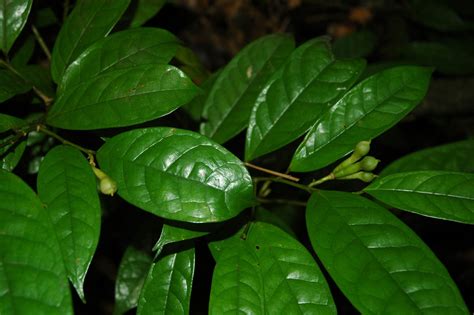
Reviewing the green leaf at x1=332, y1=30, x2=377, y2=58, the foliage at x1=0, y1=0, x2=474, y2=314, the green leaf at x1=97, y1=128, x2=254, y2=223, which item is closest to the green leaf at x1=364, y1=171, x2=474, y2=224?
the foliage at x1=0, y1=0, x2=474, y2=314

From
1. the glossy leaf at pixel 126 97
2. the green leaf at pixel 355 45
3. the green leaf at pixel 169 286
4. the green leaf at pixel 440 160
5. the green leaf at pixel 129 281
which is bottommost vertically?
the green leaf at pixel 129 281

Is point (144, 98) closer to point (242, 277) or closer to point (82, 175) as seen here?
point (82, 175)

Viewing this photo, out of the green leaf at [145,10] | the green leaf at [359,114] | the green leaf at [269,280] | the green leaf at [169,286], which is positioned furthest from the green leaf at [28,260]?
the green leaf at [145,10]

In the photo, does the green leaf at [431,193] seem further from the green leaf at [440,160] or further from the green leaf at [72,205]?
the green leaf at [72,205]

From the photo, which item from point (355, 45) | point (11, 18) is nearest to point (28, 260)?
point (11, 18)

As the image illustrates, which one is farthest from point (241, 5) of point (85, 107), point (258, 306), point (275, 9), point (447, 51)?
point (258, 306)

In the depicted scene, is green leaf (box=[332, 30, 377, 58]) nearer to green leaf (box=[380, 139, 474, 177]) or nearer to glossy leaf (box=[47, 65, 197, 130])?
green leaf (box=[380, 139, 474, 177])
